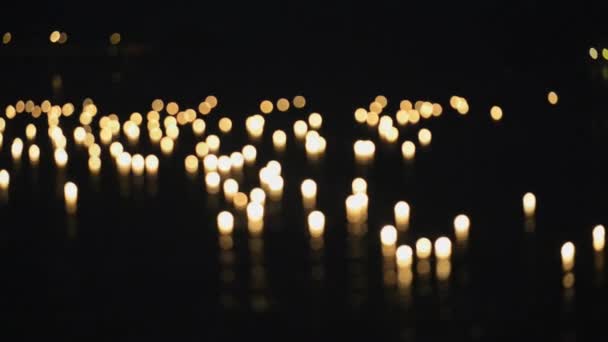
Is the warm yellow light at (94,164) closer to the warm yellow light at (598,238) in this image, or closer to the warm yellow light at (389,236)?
the warm yellow light at (389,236)

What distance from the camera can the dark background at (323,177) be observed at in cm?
→ 502

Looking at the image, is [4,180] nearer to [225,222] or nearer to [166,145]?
[166,145]

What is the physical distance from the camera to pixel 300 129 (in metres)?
8.68

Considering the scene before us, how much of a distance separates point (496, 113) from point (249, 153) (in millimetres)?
2273

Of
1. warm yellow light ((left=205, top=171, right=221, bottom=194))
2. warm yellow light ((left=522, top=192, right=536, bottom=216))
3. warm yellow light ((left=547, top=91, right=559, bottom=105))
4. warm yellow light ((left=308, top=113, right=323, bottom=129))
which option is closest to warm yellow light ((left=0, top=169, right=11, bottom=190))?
warm yellow light ((left=205, top=171, right=221, bottom=194))

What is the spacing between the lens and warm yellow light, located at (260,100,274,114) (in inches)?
381

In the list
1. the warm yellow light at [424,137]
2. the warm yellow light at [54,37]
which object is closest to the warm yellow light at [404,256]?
the warm yellow light at [424,137]

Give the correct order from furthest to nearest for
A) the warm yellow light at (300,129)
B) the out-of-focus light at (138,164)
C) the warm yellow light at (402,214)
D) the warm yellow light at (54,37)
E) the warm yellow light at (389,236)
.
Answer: the warm yellow light at (54,37)
the warm yellow light at (300,129)
the out-of-focus light at (138,164)
the warm yellow light at (402,214)
the warm yellow light at (389,236)

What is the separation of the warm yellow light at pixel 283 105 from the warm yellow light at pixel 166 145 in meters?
1.56

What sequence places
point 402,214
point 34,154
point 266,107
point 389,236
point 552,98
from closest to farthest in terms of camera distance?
1. point 389,236
2. point 402,214
3. point 34,154
4. point 552,98
5. point 266,107

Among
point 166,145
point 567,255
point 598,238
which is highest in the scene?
point 166,145

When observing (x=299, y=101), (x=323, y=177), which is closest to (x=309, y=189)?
(x=323, y=177)

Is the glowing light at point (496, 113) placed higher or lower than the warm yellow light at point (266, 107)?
lower

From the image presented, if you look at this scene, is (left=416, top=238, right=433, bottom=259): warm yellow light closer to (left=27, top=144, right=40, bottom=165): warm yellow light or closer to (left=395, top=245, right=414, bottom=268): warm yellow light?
(left=395, top=245, right=414, bottom=268): warm yellow light
